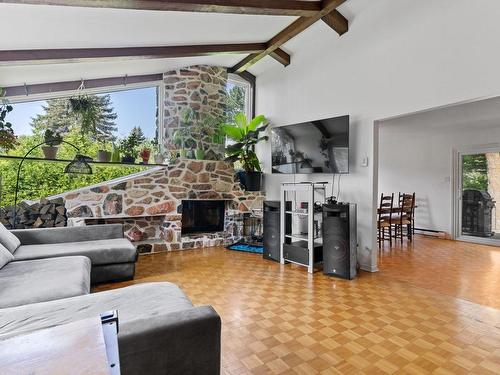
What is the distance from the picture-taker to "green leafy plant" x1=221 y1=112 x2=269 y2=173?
5.16 m

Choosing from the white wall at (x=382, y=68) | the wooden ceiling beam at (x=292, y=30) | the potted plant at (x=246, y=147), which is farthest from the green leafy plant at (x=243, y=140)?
the wooden ceiling beam at (x=292, y=30)

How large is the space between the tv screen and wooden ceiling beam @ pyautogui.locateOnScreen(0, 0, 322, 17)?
1.43 meters

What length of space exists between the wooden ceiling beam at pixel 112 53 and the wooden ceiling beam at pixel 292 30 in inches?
8.1

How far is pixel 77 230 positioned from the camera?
11.3 feet

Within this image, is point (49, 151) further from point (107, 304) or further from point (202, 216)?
point (107, 304)

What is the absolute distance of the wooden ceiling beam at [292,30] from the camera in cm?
342

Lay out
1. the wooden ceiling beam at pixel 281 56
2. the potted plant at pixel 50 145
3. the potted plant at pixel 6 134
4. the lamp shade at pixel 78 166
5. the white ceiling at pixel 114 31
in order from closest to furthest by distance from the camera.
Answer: the white ceiling at pixel 114 31
the potted plant at pixel 6 134
the lamp shade at pixel 78 166
the potted plant at pixel 50 145
the wooden ceiling beam at pixel 281 56

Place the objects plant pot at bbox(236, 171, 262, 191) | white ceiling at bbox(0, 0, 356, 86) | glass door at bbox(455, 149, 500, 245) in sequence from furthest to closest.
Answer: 1. glass door at bbox(455, 149, 500, 245)
2. plant pot at bbox(236, 171, 262, 191)
3. white ceiling at bbox(0, 0, 356, 86)

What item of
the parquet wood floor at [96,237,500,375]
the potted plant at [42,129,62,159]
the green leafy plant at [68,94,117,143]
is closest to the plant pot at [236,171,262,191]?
the parquet wood floor at [96,237,500,375]

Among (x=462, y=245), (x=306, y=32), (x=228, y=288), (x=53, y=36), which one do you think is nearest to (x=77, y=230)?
(x=228, y=288)

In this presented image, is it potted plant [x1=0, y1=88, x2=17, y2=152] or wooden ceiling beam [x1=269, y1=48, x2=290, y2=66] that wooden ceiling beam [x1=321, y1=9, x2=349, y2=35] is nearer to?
wooden ceiling beam [x1=269, y1=48, x2=290, y2=66]

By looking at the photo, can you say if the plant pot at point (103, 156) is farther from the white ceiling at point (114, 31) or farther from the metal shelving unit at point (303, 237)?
the metal shelving unit at point (303, 237)

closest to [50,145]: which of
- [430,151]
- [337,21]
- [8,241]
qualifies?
[8,241]

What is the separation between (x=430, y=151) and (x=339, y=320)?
18.5 feet
